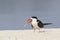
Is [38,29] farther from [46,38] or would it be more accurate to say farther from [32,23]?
[46,38]

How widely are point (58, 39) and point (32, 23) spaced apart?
2.43 ft

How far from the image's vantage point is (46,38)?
2.38 m

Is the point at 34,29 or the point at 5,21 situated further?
the point at 5,21

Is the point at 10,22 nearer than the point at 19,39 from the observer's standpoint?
No

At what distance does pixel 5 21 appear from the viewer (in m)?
4.75

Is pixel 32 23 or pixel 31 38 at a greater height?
pixel 32 23

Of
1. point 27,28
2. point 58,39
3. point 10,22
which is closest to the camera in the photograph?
point 58,39

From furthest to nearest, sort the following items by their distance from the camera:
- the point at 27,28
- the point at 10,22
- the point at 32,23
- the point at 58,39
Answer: the point at 10,22, the point at 27,28, the point at 32,23, the point at 58,39

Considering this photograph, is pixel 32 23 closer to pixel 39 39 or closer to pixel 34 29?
pixel 34 29

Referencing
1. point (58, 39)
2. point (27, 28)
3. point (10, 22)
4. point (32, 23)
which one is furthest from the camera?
point (10, 22)

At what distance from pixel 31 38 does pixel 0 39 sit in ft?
0.98

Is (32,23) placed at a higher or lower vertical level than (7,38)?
higher

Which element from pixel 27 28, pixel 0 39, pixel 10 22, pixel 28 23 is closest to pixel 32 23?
pixel 28 23

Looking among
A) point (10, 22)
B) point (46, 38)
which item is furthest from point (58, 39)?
point (10, 22)
